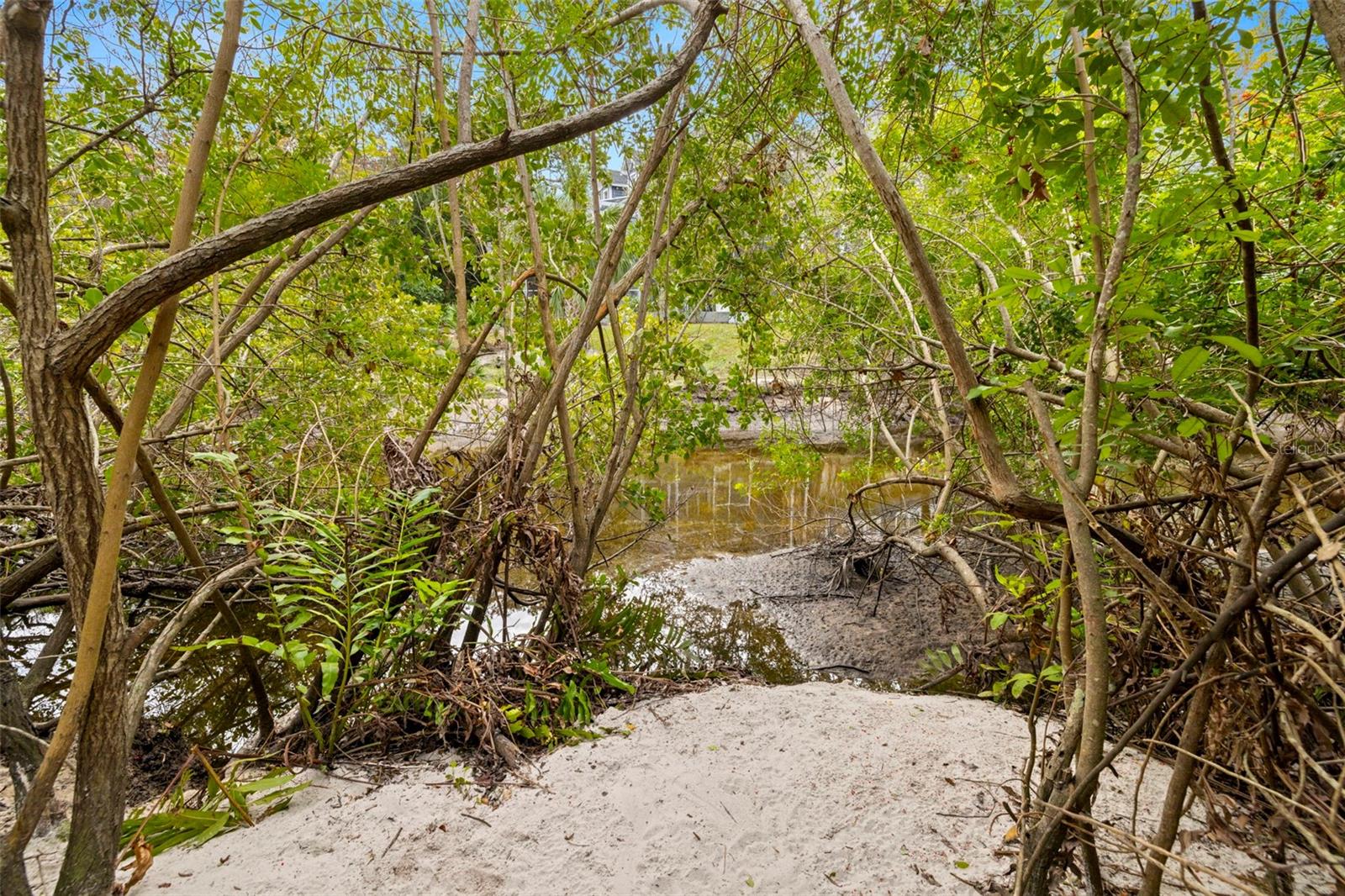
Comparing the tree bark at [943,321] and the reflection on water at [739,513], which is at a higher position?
the tree bark at [943,321]

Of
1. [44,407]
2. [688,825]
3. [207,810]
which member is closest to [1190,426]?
[688,825]

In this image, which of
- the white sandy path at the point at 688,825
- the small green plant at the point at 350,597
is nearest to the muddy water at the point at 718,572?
the small green plant at the point at 350,597

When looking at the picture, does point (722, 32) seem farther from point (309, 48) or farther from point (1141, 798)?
point (1141, 798)

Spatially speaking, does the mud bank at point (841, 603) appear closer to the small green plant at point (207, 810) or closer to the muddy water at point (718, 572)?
the muddy water at point (718, 572)

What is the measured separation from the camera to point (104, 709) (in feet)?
4.55

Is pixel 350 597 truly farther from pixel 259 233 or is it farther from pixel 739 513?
pixel 739 513

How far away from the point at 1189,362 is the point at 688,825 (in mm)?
2013

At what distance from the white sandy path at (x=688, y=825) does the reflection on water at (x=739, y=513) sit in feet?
7.84

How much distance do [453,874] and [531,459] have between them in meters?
1.83

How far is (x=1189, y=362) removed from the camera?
104 cm

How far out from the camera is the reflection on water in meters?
5.74

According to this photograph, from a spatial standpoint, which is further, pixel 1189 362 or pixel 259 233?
pixel 259 233

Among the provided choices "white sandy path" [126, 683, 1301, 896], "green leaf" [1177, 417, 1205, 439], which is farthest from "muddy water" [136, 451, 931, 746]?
"green leaf" [1177, 417, 1205, 439]

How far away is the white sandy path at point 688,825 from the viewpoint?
69.7 inches
